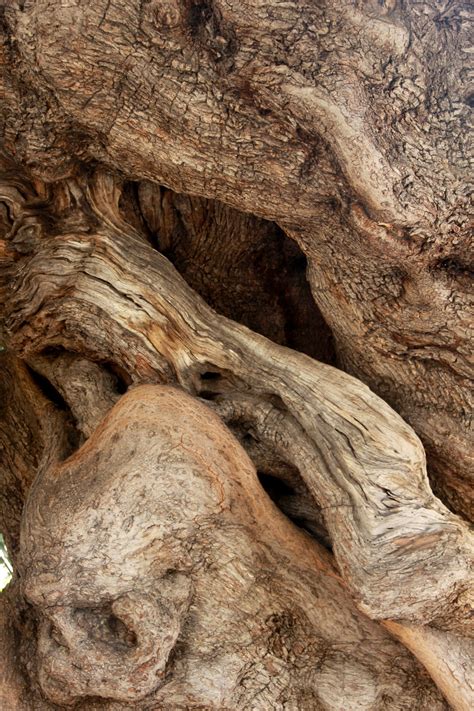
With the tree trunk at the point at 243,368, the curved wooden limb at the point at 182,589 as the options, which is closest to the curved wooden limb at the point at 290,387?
the tree trunk at the point at 243,368

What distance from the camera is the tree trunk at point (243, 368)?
9.16ft

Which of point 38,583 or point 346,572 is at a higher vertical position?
point 346,572

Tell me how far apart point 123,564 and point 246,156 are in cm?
160

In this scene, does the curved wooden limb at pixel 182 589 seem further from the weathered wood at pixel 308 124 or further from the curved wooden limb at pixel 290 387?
the weathered wood at pixel 308 124

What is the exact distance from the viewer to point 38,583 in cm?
303

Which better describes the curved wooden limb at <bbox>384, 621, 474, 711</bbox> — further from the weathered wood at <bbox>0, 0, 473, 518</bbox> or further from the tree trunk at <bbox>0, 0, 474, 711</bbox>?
the weathered wood at <bbox>0, 0, 473, 518</bbox>

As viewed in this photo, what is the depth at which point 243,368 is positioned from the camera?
3.27 m

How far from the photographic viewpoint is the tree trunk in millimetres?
2793

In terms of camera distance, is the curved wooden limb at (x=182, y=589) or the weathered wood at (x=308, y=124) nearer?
the weathered wood at (x=308, y=124)

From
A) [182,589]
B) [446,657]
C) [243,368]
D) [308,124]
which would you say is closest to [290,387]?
[243,368]

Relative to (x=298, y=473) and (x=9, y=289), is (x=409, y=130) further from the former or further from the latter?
(x=9, y=289)

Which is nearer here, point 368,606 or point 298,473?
point 368,606

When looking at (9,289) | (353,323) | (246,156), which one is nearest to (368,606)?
(353,323)

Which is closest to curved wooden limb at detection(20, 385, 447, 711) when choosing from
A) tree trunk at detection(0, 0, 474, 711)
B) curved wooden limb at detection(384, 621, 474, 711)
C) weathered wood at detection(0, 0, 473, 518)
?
tree trunk at detection(0, 0, 474, 711)
